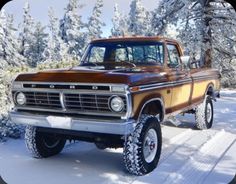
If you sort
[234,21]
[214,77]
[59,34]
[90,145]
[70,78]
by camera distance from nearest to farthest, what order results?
1. [70,78]
2. [90,145]
3. [214,77]
4. [59,34]
5. [234,21]

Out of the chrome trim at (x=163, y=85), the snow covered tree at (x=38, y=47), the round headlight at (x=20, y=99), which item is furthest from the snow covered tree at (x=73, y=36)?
the round headlight at (x=20, y=99)

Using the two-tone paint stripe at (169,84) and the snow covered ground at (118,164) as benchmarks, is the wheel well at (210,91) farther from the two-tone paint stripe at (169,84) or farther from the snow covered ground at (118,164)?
the snow covered ground at (118,164)

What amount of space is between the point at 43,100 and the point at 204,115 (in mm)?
3831

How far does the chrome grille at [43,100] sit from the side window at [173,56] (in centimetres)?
214

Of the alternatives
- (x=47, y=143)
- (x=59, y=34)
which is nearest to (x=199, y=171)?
(x=47, y=143)

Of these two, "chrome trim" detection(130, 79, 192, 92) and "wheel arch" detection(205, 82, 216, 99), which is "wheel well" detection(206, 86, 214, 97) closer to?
"wheel arch" detection(205, 82, 216, 99)

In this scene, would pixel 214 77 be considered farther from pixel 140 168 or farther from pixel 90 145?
pixel 140 168

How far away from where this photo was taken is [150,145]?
15.2ft

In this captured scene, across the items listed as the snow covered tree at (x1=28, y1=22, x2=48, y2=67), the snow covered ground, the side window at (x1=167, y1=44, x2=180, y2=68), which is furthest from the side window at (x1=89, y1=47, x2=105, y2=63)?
the snow covered tree at (x1=28, y1=22, x2=48, y2=67)

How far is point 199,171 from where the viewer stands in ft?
14.3

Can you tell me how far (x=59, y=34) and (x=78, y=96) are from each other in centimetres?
841

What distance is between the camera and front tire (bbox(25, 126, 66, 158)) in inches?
200

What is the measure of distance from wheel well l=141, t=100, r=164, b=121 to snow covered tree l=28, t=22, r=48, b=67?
817 cm

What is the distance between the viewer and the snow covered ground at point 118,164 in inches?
166
